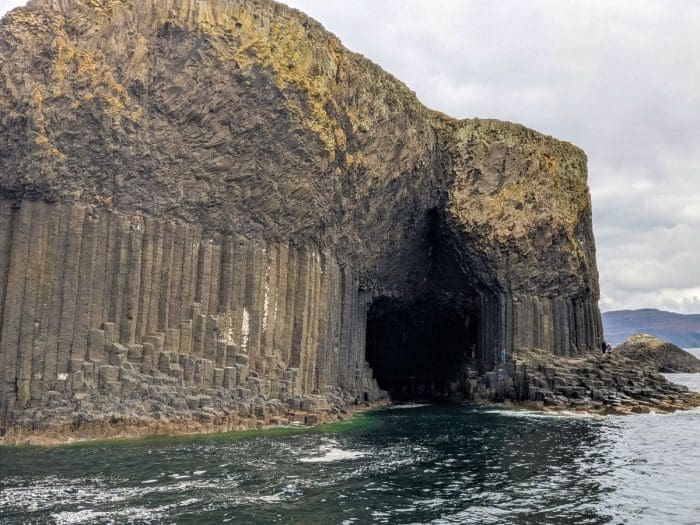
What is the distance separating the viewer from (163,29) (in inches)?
993

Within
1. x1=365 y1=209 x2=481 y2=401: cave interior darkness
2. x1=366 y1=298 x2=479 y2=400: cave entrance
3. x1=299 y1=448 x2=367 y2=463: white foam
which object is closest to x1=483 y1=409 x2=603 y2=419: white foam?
x1=365 y1=209 x2=481 y2=401: cave interior darkness

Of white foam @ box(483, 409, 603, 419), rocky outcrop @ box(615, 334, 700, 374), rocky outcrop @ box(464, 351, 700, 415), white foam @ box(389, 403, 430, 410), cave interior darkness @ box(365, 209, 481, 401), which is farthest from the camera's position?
rocky outcrop @ box(615, 334, 700, 374)

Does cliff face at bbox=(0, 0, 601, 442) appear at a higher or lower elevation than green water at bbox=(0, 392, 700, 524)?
higher

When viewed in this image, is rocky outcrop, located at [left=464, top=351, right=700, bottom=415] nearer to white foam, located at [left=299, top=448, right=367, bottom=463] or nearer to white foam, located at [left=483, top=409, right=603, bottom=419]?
white foam, located at [left=483, top=409, right=603, bottom=419]

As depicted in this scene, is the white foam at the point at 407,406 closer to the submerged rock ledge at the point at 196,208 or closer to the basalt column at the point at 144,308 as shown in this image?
the submerged rock ledge at the point at 196,208

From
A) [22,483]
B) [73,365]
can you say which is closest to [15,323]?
[73,365]

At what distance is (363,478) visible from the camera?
52.4ft

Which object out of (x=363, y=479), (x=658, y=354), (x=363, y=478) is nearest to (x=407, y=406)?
(x=363, y=478)

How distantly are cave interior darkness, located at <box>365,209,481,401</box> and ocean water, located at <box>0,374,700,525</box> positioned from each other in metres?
16.4

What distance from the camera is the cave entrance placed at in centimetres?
4288

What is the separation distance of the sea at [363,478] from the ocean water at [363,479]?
0.04 m

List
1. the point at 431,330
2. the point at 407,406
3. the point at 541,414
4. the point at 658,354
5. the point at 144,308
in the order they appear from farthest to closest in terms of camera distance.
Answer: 1. the point at 658,354
2. the point at 431,330
3. the point at 407,406
4. the point at 541,414
5. the point at 144,308

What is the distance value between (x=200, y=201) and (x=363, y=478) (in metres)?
13.7

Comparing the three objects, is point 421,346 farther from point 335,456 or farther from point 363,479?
point 363,479
